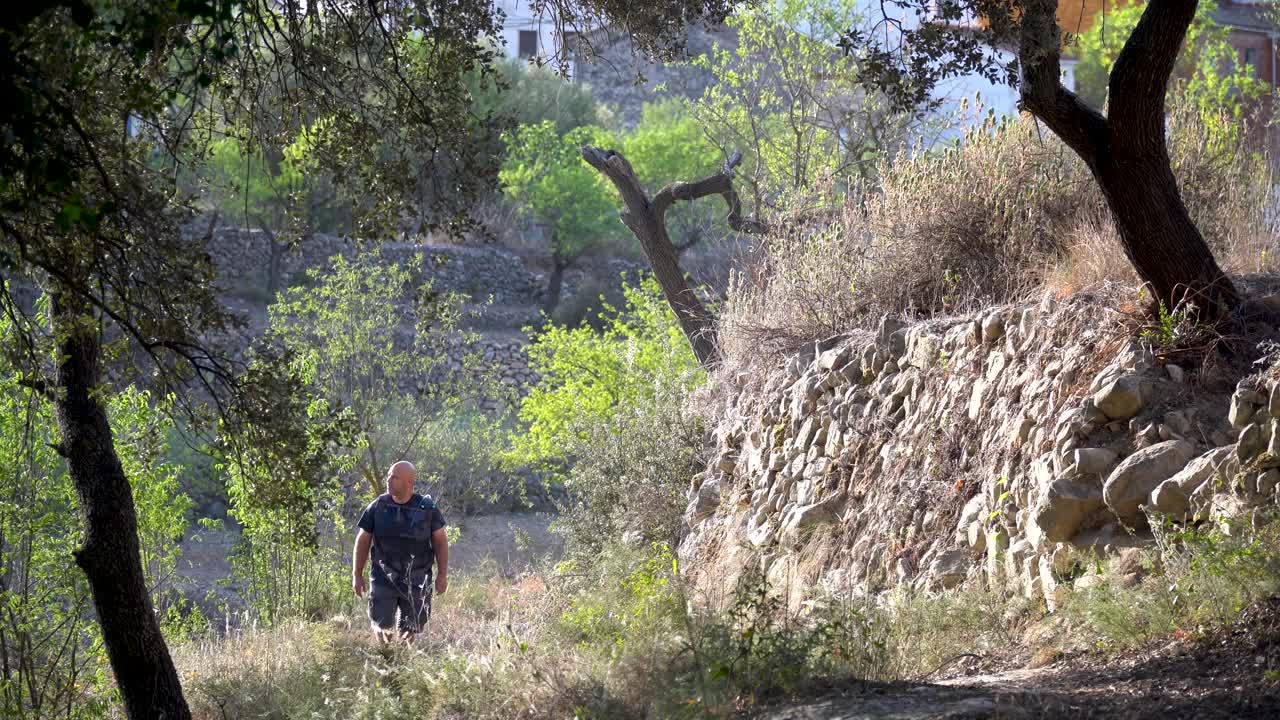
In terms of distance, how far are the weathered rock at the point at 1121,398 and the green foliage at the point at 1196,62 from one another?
732 inches

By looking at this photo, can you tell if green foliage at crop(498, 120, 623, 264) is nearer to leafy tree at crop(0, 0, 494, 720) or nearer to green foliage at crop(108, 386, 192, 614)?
green foliage at crop(108, 386, 192, 614)

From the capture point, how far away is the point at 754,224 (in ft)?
45.1

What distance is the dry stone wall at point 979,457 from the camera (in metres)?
6.17

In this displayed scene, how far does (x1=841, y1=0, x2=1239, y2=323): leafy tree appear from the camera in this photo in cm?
643

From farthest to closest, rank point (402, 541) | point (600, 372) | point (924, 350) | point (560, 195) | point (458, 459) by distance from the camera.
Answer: point (560, 195)
point (458, 459)
point (600, 372)
point (402, 541)
point (924, 350)

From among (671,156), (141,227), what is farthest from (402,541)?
(671,156)

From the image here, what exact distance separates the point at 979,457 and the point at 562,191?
33.4m

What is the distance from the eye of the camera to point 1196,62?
32469mm

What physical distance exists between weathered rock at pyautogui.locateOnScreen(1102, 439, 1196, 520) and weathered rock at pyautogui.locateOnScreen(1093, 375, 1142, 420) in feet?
1.05

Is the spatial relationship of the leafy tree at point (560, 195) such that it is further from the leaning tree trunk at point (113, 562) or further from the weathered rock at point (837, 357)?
the leaning tree trunk at point (113, 562)

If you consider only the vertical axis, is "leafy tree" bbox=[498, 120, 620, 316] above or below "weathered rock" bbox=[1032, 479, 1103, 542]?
above

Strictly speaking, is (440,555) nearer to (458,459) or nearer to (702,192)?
(702,192)

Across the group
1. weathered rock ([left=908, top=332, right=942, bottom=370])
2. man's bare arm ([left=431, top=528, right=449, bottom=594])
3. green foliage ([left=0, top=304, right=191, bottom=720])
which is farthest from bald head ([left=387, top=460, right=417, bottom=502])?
weathered rock ([left=908, top=332, right=942, bottom=370])

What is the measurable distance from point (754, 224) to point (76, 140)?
917 cm
